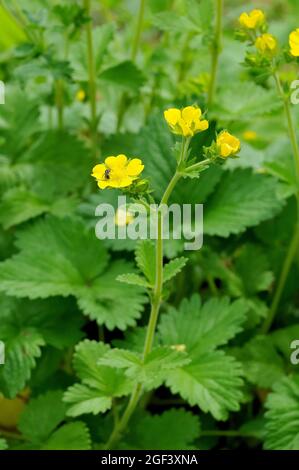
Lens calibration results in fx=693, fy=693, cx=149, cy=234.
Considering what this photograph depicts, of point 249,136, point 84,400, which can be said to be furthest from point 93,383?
point 249,136

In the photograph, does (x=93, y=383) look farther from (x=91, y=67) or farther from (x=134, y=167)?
(x=91, y=67)

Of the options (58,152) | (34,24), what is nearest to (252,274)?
(58,152)

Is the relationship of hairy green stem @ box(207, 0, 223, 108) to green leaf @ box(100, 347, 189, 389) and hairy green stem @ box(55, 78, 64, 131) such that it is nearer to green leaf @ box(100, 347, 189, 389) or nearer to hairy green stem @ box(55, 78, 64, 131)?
hairy green stem @ box(55, 78, 64, 131)

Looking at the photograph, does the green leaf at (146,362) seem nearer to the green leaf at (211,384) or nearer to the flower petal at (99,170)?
the green leaf at (211,384)

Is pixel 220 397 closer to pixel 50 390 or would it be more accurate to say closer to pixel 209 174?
pixel 50 390

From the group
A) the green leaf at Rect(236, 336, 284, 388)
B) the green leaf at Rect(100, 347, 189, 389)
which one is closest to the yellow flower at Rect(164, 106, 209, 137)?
the green leaf at Rect(100, 347, 189, 389)

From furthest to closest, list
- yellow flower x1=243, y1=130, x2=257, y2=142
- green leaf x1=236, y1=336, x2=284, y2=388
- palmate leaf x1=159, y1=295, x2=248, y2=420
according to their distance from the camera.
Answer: yellow flower x1=243, y1=130, x2=257, y2=142 < green leaf x1=236, y1=336, x2=284, y2=388 < palmate leaf x1=159, y1=295, x2=248, y2=420
